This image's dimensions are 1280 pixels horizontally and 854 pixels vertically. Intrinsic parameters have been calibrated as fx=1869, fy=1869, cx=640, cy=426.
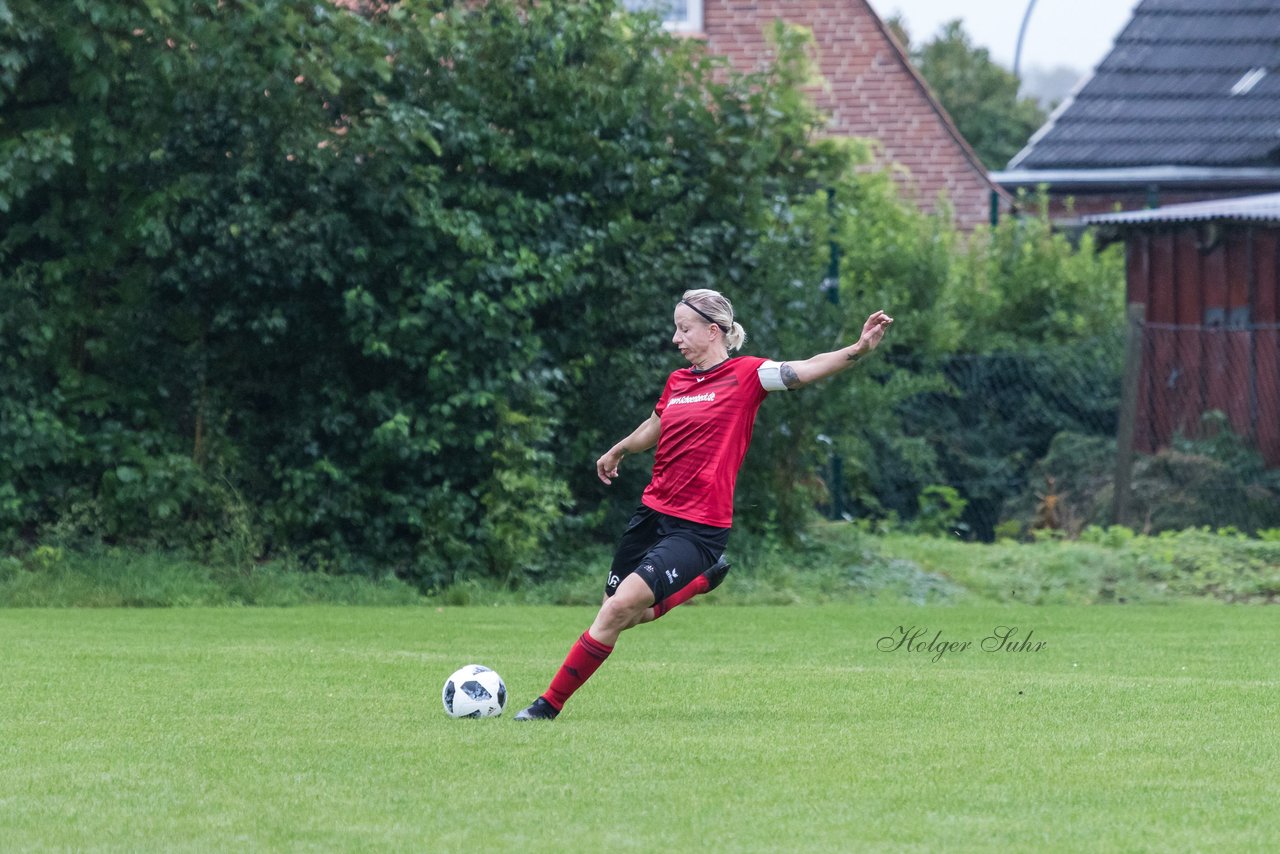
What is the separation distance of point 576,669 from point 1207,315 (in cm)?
1343

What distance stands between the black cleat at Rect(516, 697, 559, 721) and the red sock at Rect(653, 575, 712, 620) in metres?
0.63

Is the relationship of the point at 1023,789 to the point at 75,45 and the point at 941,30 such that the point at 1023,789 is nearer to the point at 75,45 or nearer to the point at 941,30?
the point at 75,45

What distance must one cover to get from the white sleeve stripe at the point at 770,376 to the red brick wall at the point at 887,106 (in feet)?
69.3

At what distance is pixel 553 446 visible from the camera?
16.6 m

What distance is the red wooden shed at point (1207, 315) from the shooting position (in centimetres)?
1806

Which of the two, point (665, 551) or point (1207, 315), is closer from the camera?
point (665, 551)

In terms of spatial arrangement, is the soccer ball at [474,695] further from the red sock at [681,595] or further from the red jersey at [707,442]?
the red jersey at [707,442]

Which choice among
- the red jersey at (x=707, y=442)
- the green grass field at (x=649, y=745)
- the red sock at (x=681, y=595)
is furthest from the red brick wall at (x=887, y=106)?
the red sock at (x=681, y=595)

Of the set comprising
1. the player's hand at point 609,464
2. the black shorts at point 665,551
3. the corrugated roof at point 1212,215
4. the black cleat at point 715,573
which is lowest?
the black cleat at point 715,573

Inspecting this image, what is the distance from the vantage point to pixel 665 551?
27.2ft

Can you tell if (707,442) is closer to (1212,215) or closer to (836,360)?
(836,360)

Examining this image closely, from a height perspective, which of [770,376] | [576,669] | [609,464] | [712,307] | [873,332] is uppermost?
[712,307]

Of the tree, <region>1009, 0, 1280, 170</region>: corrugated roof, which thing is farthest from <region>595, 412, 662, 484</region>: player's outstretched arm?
the tree

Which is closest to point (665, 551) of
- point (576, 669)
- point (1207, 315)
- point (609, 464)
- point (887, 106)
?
point (576, 669)
